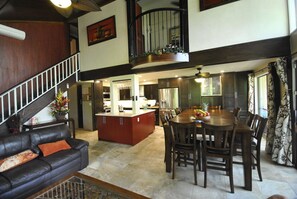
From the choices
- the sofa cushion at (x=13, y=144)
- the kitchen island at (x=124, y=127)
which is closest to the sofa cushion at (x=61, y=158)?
the sofa cushion at (x=13, y=144)

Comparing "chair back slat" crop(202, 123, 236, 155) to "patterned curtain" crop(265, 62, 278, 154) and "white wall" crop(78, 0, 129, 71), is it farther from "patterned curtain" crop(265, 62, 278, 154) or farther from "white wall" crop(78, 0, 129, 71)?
"white wall" crop(78, 0, 129, 71)

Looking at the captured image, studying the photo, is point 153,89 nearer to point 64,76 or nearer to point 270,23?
point 64,76

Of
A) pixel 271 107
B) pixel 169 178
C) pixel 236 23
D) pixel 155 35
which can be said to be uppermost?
pixel 155 35

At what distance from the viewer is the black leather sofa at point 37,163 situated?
207cm

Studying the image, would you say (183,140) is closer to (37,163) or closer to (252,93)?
(37,163)

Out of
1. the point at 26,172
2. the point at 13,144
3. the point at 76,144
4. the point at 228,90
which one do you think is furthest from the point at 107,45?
the point at 228,90

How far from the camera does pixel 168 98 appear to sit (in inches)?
273

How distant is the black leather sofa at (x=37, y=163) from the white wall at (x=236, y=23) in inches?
145

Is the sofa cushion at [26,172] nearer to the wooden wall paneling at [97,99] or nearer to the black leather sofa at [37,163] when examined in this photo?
the black leather sofa at [37,163]

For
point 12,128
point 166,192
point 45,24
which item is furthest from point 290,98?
point 45,24

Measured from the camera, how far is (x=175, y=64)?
13.8ft

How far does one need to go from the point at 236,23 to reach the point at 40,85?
5.88 m

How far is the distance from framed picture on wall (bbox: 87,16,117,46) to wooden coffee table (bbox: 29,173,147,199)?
4474 mm

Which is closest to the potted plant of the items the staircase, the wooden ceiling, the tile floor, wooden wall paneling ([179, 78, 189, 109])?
the staircase
